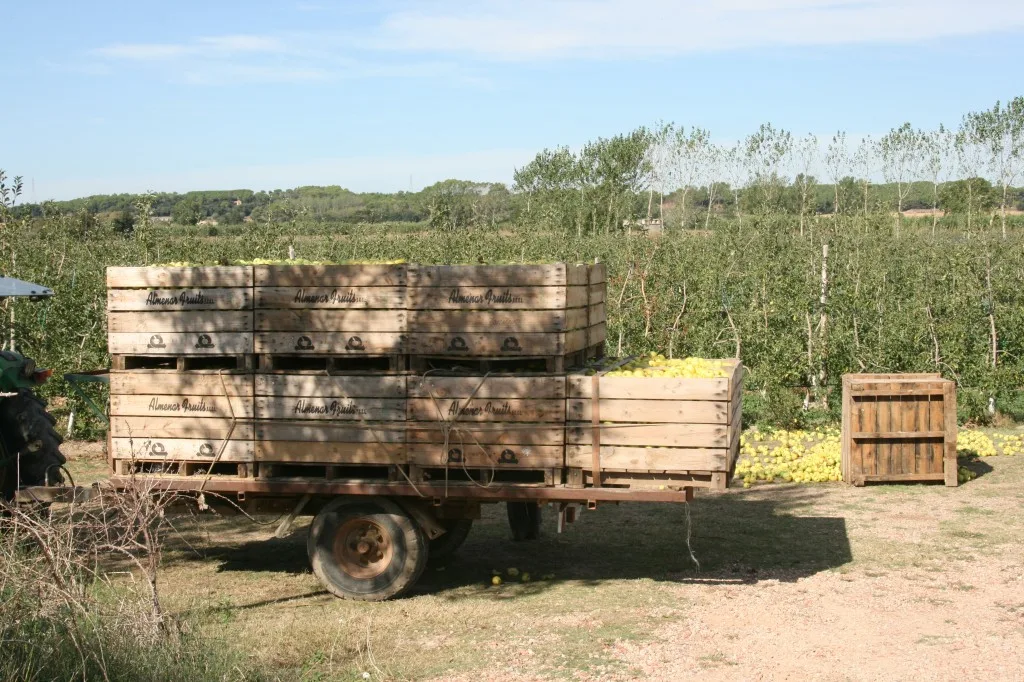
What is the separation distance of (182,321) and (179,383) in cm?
45

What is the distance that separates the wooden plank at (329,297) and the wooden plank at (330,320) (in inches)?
1.7

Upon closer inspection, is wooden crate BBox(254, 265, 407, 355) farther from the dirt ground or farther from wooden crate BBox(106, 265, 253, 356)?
the dirt ground

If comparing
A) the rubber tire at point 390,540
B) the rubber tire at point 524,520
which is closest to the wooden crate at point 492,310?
the rubber tire at point 390,540

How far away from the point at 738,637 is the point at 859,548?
2641 mm

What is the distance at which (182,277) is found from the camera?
7508mm

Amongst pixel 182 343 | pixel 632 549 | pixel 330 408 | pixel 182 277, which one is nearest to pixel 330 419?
pixel 330 408

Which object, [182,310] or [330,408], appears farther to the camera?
[182,310]

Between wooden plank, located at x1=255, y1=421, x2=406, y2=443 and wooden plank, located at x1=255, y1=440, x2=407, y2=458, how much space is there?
30 mm

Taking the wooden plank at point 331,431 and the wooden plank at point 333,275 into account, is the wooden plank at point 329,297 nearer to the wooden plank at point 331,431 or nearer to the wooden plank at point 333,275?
the wooden plank at point 333,275

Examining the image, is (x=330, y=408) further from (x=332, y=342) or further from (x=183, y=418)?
(x=183, y=418)

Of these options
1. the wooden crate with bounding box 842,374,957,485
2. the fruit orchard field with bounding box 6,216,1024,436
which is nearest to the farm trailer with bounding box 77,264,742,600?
the wooden crate with bounding box 842,374,957,485

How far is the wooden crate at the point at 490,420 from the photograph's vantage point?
721 cm

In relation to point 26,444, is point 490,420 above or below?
above

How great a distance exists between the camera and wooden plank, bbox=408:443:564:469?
23.7 ft
